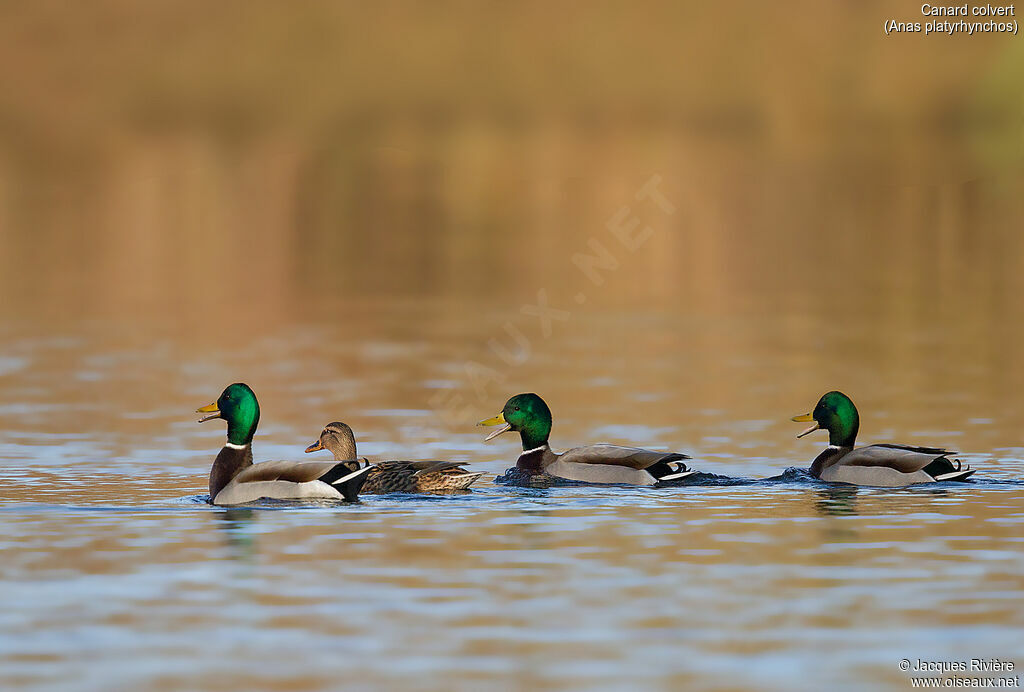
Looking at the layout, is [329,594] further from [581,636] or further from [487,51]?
[487,51]

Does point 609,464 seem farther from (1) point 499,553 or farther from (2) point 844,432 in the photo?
(1) point 499,553

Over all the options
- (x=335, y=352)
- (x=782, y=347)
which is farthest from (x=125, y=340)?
(x=782, y=347)

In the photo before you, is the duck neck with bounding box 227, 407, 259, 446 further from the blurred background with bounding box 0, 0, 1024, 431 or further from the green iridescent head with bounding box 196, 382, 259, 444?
the blurred background with bounding box 0, 0, 1024, 431

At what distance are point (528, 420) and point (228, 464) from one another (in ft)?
10.5

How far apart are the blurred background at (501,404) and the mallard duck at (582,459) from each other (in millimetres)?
581

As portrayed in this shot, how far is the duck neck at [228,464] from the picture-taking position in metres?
17.2

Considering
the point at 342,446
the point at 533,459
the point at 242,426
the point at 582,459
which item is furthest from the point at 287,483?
the point at 533,459

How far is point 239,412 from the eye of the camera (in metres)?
17.7

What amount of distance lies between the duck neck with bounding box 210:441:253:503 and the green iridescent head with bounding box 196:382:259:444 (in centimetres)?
7

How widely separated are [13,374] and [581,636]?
16968 millimetres

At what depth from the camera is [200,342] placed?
106 ft

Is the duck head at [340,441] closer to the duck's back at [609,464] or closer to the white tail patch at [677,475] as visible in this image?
the duck's back at [609,464]

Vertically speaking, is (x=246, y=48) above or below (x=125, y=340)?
above

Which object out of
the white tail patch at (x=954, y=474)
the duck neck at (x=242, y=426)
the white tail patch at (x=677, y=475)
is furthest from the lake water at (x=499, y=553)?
the duck neck at (x=242, y=426)
